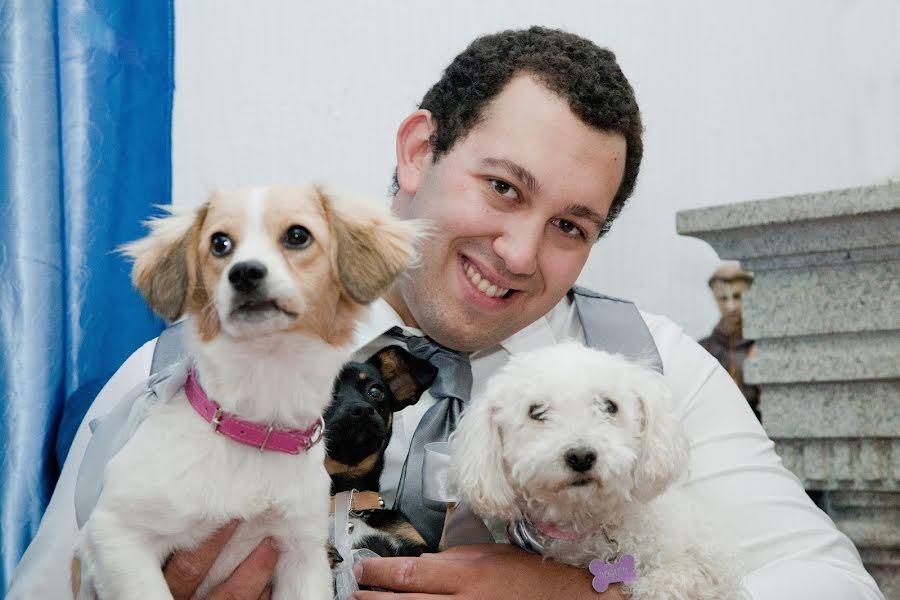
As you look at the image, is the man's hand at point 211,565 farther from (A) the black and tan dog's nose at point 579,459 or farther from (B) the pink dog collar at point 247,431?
(A) the black and tan dog's nose at point 579,459

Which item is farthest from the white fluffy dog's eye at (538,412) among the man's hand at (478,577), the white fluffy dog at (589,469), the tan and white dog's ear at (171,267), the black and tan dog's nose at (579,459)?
the tan and white dog's ear at (171,267)

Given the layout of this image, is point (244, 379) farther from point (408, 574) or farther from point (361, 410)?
point (408, 574)

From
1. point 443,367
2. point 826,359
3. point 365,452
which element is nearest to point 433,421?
point 443,367

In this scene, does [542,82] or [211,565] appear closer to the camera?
[211,565]

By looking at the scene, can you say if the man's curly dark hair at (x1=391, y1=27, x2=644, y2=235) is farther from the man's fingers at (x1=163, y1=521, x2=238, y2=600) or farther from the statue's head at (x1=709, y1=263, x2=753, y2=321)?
the statue's head at (x1=709, y1=263, x2=753, y2=321)

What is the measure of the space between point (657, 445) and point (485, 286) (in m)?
0.45

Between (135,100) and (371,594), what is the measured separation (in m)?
1.37

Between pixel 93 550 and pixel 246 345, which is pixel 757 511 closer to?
pixel 246 345

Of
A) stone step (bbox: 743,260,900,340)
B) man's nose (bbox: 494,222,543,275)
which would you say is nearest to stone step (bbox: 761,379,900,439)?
stone step (bbox: 743,260,900,340)

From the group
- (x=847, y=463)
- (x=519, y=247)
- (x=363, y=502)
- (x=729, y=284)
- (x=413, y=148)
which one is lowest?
(x=847, y=463)

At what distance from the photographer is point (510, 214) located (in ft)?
5.45

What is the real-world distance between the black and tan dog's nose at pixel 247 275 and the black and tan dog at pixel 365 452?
438mm

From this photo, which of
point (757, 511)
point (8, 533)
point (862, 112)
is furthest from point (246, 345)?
point (862, 112)

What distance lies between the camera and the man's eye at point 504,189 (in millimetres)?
1659
